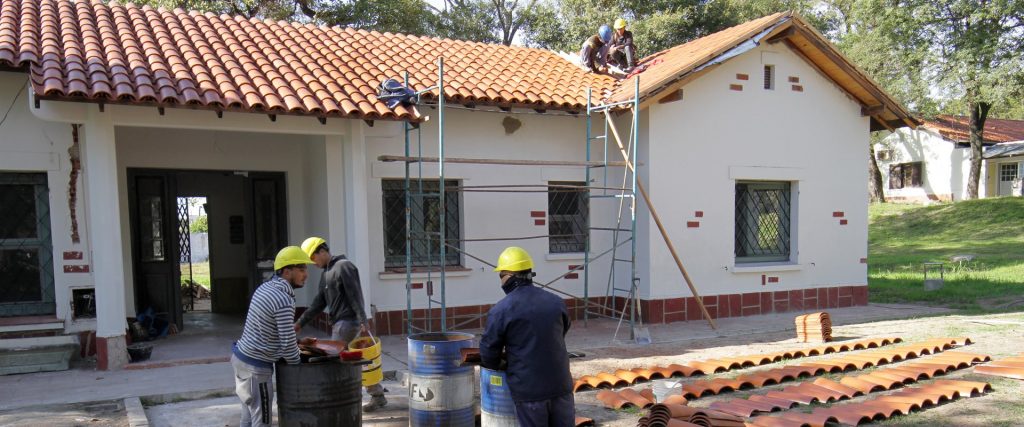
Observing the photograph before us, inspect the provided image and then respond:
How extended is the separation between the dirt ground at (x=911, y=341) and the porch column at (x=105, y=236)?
4.87 meters

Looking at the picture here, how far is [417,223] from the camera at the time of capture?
31.4ft

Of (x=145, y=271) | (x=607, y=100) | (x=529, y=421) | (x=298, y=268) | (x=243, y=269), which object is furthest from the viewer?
(x=243, y=269)

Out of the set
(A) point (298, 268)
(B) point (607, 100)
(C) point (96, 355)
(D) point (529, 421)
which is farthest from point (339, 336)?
(B) point (607, 100)

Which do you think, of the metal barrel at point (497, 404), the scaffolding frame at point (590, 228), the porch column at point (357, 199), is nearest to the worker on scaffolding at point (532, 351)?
the metal barrel at point (497, 404)

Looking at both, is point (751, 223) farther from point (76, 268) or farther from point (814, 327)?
point (76, 268)

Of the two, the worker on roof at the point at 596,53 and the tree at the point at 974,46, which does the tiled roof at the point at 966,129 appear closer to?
the tree at the point at 974,46

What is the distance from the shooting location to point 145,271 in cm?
923

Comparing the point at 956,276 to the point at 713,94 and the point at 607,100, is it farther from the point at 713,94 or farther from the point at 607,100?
the point at 607,100

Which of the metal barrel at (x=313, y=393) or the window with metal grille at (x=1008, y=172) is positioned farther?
the window with metal grille at (x=1008, y=172)

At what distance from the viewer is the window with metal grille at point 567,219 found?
1048cm

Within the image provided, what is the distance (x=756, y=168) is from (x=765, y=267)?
1.60m

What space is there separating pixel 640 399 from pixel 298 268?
3151 mm

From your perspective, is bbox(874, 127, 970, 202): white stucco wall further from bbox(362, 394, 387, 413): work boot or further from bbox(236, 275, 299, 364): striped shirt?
bbox(236, 275, 299, 364): striped shirt

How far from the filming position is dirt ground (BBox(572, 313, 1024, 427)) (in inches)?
221
